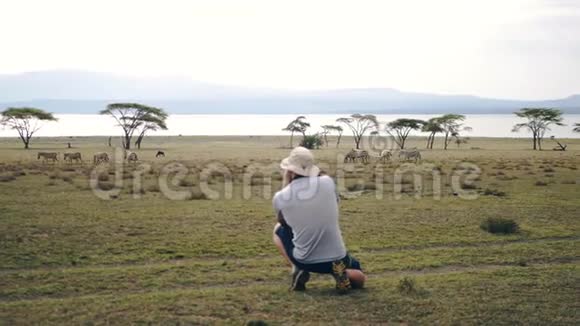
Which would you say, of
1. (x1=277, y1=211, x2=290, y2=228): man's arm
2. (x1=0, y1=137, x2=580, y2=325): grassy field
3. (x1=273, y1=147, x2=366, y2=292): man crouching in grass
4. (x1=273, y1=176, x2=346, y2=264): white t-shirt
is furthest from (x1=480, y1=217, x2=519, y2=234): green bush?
(x1=277, y1=211, x2=290, y2=228): man's arm

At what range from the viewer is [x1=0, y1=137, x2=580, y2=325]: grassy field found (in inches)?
284

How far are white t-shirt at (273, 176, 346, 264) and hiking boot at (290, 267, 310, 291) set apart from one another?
9.3 inches

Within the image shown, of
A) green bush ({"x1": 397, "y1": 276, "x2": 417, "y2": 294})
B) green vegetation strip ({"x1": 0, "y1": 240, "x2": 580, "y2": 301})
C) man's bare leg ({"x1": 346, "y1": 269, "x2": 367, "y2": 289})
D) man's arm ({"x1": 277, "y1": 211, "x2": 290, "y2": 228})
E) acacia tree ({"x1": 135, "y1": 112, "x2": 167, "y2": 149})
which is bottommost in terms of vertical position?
green vegetation strip ({"x1": 0, "y1": 240, "x2": 580, "y2": 301})

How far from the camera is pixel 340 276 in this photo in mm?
7797

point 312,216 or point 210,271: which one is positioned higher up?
point 312,216

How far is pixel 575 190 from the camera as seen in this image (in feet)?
75.6

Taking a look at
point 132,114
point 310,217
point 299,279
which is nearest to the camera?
point 310,217

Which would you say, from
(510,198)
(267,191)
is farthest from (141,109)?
(510,198)

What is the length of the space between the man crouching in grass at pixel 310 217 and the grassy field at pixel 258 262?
45cm

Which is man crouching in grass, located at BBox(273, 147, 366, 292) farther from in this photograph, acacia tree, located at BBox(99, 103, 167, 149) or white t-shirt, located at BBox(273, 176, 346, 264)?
acacia tree, located at BBox(99, 103, 167, 149)

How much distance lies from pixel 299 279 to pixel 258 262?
86.6 inches

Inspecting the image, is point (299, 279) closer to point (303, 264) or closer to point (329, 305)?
point (303, 264)

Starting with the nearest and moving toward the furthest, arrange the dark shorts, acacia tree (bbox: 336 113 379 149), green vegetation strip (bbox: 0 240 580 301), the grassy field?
the grassy field
the dark shorts
green vegetation strip (bbox: 0 240 580 301)
acacia tree (bbox: 336 113 379 149)

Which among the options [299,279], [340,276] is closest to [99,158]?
[299,279]
